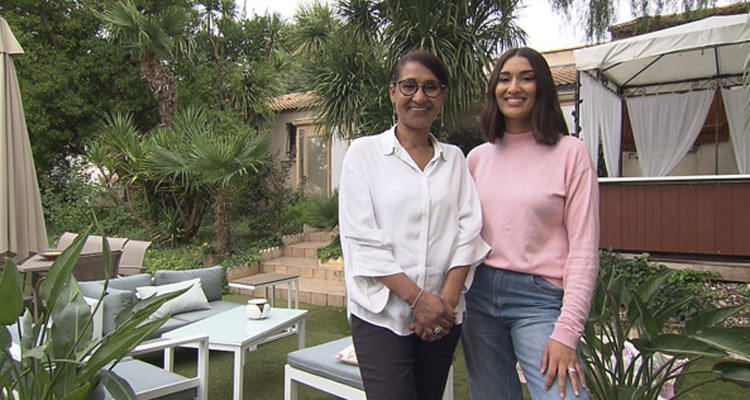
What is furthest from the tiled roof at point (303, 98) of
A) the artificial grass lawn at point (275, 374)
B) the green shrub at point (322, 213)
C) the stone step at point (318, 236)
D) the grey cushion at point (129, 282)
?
the artificial grass lawn at point (275, 374)

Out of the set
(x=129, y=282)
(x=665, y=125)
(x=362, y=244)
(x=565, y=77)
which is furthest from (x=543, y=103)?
(x=565, y=77)

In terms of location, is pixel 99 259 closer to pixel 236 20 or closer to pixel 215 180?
pixel 215 180

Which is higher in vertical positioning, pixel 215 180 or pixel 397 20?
pixel 397 20

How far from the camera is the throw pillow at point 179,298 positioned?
428 cm

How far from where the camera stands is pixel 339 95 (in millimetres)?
8219

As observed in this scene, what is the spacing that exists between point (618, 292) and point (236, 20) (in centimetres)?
1359

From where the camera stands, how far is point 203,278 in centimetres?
507

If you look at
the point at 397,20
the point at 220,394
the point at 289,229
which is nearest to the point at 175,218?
the point at 289,229

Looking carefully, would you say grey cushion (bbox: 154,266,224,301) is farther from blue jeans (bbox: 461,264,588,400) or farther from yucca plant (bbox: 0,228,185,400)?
blue jeans (bbox: 461,264,588,400)

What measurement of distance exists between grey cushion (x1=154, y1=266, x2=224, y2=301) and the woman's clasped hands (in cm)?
389

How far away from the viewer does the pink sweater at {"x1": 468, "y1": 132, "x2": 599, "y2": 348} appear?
1422 millimetres

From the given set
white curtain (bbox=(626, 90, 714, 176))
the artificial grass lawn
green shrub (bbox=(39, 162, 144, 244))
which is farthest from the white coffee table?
white curtain (bbox=(626, 90, 714, 176))

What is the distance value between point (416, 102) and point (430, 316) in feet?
2.30

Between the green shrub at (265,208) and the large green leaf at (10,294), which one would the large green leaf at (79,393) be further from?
the green shrub at (265,208)
